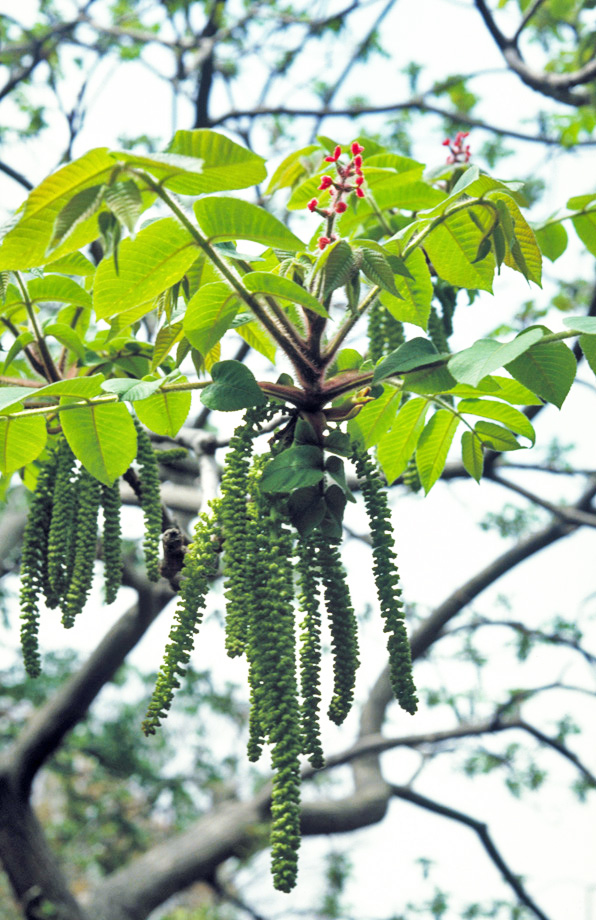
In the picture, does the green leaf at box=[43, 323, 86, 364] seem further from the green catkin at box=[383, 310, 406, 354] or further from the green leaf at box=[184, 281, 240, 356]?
the green catkin at box=[383, 310, 406, 354]

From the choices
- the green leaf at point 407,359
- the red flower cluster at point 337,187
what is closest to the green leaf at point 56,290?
the red flower cluster at point 337,187

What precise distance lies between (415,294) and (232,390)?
0.50 m

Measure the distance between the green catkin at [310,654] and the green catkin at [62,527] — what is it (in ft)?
2.08

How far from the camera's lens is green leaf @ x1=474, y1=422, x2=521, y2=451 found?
1.79 metres

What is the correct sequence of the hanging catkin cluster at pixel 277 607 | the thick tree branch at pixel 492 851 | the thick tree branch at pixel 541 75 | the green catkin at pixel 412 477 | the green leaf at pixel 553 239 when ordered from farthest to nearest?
the thick tree branch at pixel 492 851, the thick tree branch at pixel 541 75, the green leaf at pixel 553 239, the green catkin at pixel 412 477, the hanging catkin cluster at pixel 277 607

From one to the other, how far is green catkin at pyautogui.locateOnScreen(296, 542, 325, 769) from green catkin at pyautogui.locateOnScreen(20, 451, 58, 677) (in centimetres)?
64

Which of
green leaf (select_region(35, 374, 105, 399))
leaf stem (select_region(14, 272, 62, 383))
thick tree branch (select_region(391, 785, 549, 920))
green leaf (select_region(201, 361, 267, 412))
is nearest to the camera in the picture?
green leaf (select_region(201, 361, 267, 412))

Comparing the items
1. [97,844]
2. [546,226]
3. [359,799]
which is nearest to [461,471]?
[546,226]

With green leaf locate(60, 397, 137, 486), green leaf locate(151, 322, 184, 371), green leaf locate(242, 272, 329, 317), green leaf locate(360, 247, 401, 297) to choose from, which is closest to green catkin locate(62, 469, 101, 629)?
green leaf locate(60, 397, 137, 486)

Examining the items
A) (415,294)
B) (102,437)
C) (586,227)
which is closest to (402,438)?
(415,294)

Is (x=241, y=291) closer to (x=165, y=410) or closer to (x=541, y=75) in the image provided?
(x=165, y=410)

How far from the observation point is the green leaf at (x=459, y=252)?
172 centimetres

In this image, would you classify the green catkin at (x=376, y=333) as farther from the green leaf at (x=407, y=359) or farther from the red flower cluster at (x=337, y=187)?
the green leaf at (x=407, y=359)

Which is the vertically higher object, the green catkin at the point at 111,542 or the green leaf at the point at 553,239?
the green leaf at the point at 553,239
